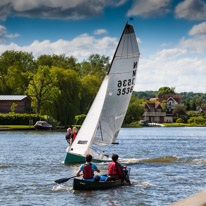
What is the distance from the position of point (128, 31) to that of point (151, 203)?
11.4 meters

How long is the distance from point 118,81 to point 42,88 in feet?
199

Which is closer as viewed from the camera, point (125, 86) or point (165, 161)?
point (125, 86)

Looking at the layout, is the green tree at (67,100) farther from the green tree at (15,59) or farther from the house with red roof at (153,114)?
the house with red roof at (153,114)

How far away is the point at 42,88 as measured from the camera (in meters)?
84.2

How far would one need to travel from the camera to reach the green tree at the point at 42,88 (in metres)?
76.9

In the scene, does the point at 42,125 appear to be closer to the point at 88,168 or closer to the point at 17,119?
the point at 17,119

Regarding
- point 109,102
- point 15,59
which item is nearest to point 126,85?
point 109,102

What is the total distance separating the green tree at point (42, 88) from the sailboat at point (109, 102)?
4978 cm

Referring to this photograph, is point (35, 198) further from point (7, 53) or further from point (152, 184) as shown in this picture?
point (7, 53)

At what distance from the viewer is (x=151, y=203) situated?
16.2 metres

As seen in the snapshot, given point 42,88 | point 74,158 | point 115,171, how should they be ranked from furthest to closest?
point 42,88, point 74,158, point 115,171

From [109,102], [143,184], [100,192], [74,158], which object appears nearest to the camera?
[100,192]

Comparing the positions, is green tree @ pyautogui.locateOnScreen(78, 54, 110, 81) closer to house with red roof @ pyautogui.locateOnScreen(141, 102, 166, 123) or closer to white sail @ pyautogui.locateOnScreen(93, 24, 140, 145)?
house with red roof @ pyautogui.locateOnScreen(141, 102, 166, 123)

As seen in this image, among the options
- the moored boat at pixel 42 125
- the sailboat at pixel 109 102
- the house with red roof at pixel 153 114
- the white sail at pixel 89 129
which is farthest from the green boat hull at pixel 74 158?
the house with red roof at pixel 153 114
